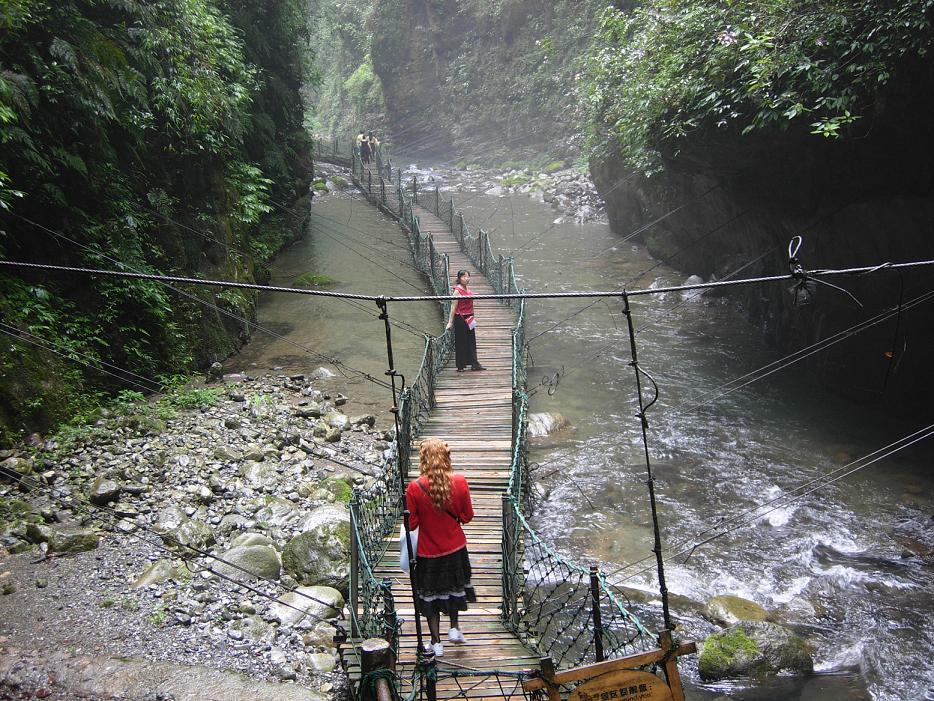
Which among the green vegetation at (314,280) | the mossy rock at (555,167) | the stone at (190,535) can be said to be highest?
the mossy rock at (555,167)

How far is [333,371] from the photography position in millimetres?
13781

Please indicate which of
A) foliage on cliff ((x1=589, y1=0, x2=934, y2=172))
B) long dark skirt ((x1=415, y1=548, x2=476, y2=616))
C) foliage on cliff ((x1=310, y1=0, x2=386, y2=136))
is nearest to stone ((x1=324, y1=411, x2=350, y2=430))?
long dark skirt ((x1=415, y1=548, x2=476, y2=616))

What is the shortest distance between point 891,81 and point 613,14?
11762 millimetres

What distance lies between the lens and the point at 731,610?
8141 millimetres

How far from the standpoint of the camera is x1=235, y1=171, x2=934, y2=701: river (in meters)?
8.10

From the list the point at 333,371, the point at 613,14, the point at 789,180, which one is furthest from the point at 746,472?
the point at 613,14

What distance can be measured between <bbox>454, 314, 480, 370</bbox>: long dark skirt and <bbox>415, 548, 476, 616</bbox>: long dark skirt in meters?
6.38

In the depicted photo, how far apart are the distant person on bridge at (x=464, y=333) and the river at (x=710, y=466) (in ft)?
6.06

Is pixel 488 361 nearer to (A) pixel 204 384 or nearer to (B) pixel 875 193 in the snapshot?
(A) pixel 204 384

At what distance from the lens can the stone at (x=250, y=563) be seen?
7.33 m

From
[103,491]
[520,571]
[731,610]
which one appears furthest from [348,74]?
[520,571]

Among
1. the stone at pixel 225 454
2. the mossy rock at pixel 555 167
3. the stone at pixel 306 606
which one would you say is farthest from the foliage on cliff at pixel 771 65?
the mossy rock at pixel 555 167

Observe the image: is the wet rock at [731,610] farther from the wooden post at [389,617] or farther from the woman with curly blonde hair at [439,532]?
the wooden post at [389,617]

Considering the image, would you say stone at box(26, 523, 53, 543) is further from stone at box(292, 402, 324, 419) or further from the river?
the river
